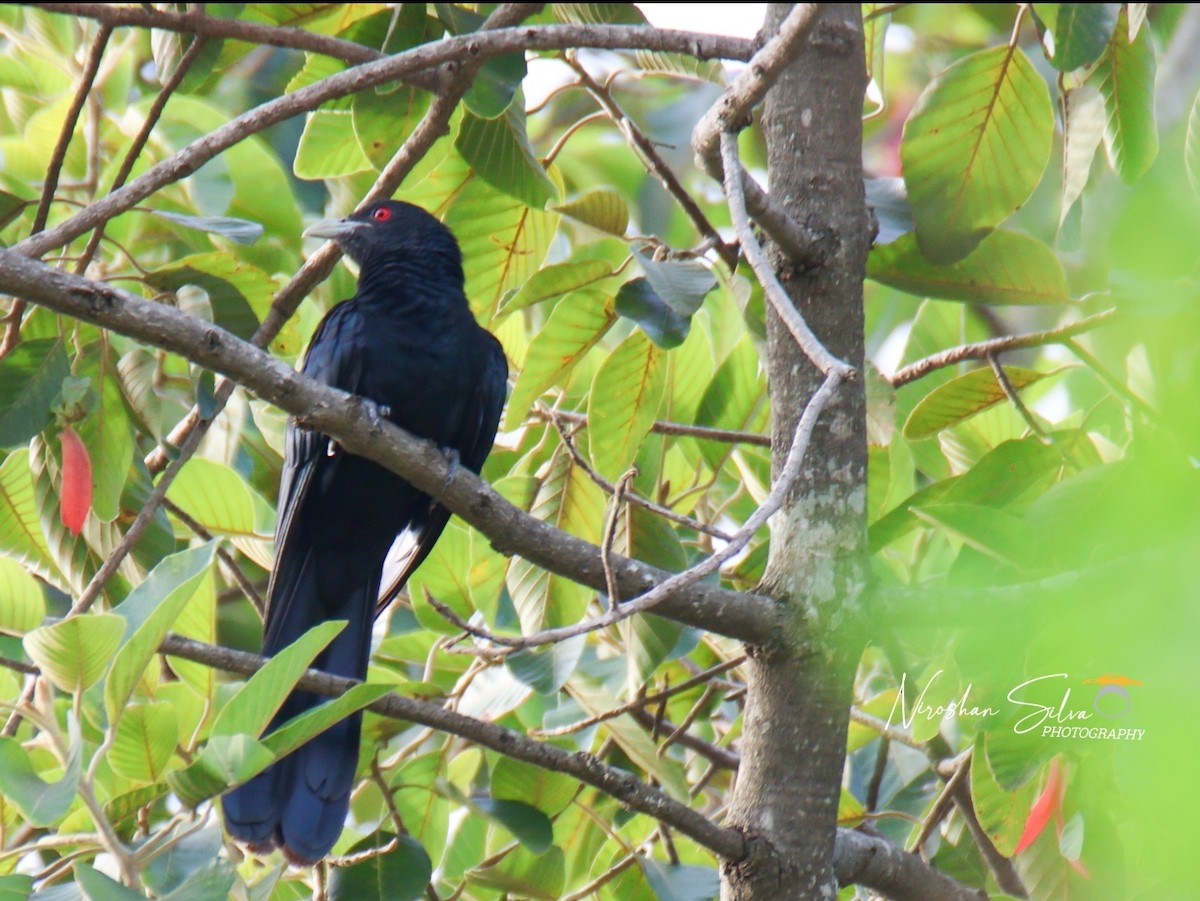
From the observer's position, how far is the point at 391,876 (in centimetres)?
288

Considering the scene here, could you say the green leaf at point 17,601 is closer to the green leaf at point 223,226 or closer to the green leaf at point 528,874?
the green leaf at point 223,226

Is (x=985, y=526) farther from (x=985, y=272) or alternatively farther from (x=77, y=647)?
(x=77, y=647)

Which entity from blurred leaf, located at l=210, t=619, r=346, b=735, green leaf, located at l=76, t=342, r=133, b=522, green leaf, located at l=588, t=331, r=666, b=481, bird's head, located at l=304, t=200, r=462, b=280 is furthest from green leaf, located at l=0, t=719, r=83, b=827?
bird's head, located at l=304, t=200, r=462, b=280

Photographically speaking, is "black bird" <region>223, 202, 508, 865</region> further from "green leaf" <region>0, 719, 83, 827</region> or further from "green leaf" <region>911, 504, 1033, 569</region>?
"green leaf" <region>911, 504, 1033, 569</region>

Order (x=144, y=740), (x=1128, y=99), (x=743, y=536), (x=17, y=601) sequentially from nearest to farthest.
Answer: (x=743, y=536) → (x=144, y=740) → (x=17, y=601) → (x=1128, y=99)

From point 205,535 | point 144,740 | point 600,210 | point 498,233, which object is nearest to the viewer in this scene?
point 144,740

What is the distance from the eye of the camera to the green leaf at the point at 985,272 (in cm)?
304

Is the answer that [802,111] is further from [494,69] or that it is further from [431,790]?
[431,790]

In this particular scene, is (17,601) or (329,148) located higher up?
(329,148)

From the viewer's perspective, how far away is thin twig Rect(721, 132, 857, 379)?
2098 millimetres

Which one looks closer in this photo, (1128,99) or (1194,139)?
(1194,139)

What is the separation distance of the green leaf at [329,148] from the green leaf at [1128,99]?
200cm

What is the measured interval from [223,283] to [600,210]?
1.00 meters

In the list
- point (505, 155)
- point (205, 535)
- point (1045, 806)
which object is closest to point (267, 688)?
point (205, 535)
